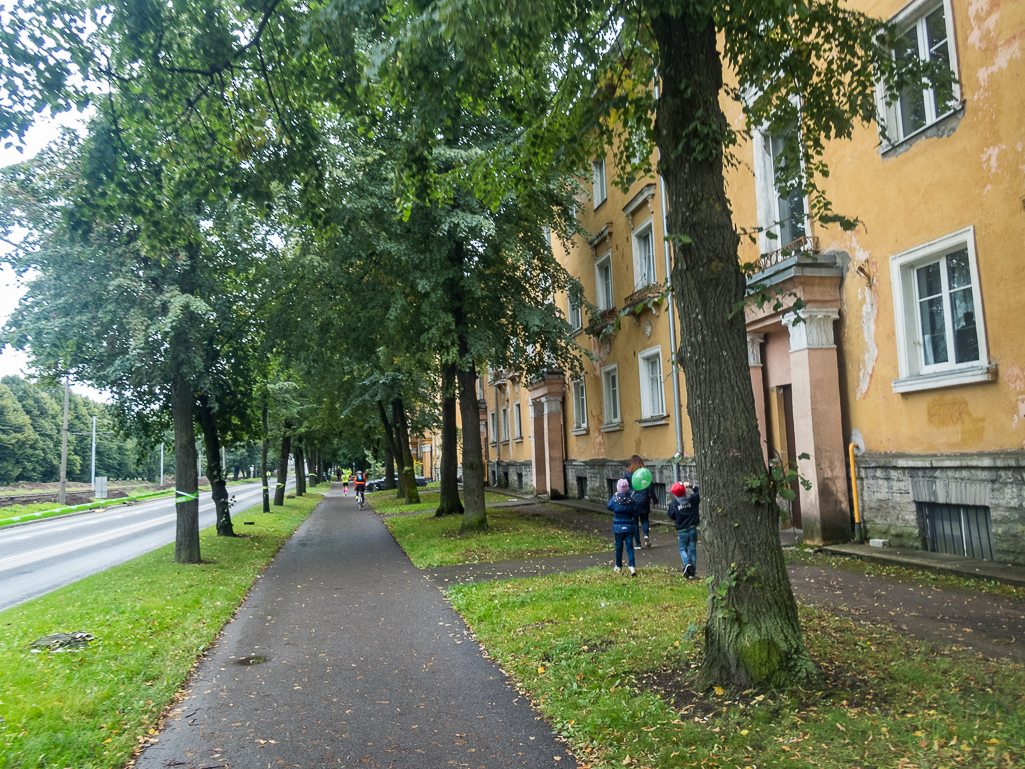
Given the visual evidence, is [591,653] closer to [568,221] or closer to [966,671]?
[966,671]

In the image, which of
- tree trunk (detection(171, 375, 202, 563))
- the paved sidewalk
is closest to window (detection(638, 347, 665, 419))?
the paved sidewalk

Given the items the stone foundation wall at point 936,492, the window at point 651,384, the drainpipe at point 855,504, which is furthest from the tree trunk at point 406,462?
the stone foundation wall at point 936,492

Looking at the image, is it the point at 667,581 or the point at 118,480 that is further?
the point at 118,480

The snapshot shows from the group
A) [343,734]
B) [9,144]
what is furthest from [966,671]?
[9,144]

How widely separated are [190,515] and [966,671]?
1275 centimetres

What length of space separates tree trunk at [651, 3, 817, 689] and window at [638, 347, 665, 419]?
1299 cm

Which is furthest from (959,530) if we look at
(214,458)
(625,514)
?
(214,458)

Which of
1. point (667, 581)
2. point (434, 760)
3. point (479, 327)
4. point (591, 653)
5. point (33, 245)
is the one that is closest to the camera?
point (434, 760)

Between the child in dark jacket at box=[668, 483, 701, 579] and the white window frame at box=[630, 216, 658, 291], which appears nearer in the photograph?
the child in dark jacket at box=[668, 483, 701, 579]

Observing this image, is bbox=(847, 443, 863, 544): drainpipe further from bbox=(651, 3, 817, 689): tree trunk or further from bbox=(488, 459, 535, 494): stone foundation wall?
bbox=(488, 459, 535, 494): stone foundation wall

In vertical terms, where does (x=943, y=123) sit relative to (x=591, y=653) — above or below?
above

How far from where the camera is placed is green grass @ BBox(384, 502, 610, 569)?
517 inches

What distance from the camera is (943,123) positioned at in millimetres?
9469

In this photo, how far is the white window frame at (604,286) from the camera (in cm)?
2180
